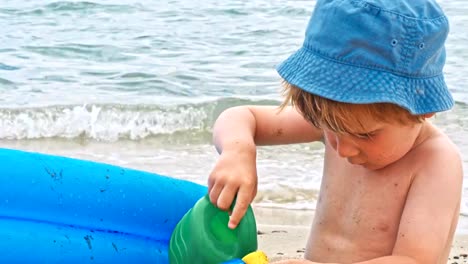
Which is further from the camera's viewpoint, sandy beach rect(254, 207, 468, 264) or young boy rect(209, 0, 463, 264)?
sandy beach rect(254, 207, 468, 264)

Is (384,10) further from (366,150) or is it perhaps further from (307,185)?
(307,185)

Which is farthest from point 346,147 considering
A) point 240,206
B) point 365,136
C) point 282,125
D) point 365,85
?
point 282,125

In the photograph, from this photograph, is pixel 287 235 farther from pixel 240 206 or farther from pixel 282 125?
pixel 240 206

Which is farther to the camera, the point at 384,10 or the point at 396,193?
the point at 396,193

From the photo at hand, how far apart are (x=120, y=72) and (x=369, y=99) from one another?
479 centimetres

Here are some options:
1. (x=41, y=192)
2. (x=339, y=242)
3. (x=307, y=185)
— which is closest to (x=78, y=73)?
(x=307, y=185)

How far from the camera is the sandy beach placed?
10.4ft

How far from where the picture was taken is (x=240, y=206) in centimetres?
177

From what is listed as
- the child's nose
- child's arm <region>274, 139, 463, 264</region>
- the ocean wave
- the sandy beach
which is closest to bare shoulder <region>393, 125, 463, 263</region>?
child's arm <region>274, 139, 463, 264</region>

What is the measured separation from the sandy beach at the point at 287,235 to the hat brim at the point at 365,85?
1571mm

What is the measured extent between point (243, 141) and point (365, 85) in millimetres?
443

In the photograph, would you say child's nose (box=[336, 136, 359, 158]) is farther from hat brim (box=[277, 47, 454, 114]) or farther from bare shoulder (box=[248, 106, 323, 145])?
bare shoulder (box=[248, 106, 323, 145])

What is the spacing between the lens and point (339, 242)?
77.9 inches

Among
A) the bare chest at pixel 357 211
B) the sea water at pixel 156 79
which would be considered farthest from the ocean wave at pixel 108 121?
the bare chest at pixel 357 211
